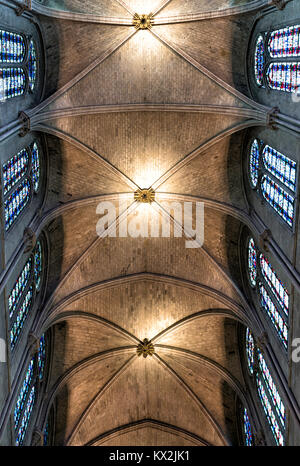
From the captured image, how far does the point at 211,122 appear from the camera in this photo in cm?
1875

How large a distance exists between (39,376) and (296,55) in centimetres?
1420

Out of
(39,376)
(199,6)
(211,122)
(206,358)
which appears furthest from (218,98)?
(39,376)

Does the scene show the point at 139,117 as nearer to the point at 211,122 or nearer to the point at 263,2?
the point at 211,122

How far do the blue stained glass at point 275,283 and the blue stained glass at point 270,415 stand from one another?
3.72 meters

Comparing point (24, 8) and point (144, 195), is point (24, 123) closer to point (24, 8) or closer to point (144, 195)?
point (24, 8)

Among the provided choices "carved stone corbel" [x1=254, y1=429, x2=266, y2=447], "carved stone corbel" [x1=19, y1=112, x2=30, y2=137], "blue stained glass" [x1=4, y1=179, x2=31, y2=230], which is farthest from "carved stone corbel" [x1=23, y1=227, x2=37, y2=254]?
"carved stone corbel" [x1=254, y1=429, x2=266, y2=447]

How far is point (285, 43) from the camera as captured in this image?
49.4ft

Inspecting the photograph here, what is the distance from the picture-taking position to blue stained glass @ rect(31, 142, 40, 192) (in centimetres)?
1780

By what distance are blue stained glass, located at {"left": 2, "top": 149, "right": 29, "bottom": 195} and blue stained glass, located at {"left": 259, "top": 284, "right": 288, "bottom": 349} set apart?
359 inches

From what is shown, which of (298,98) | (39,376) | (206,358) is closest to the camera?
(298,98)

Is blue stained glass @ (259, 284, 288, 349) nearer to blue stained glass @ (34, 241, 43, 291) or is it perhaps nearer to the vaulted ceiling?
the vaulted ceiling
